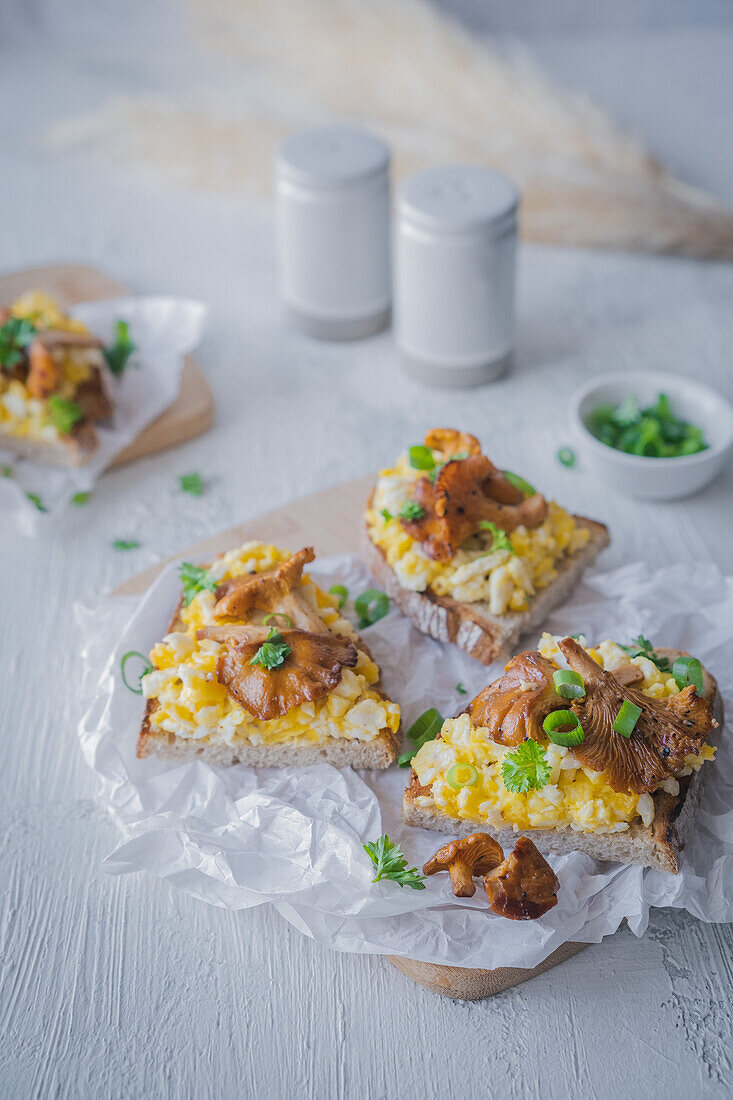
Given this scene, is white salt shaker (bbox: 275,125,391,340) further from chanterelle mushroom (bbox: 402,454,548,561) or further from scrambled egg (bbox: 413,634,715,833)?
scrambled egg (bbox: 413,634,715,833)

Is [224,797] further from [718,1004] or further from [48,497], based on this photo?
[48,497]

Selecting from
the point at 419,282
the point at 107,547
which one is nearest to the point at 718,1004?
the point at 107,547

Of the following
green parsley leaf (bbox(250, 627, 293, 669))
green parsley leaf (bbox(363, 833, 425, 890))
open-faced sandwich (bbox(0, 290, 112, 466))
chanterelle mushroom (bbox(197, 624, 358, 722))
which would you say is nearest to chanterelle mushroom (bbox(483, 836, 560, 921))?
green parsley leaf (bbox(363, 833, 425, 890))

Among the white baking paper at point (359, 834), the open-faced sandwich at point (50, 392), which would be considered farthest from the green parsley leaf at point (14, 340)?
the white baking paper at point (359, 834)

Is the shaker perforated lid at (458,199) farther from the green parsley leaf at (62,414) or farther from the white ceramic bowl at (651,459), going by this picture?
the green parsley leaf at (62,414)

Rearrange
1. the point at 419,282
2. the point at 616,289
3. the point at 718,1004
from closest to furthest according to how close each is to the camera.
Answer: the point at 718,1004
the point at 419,282
the point at 616,289

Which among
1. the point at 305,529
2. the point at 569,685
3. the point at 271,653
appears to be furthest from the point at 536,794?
the point at 305,529

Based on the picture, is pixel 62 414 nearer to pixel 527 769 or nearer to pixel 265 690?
pixel 265 690
